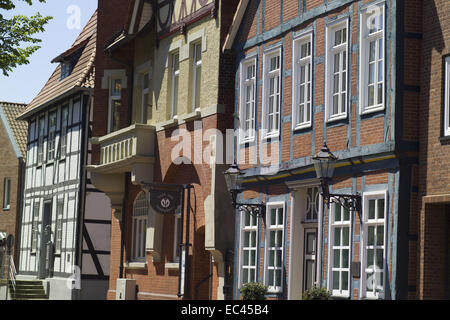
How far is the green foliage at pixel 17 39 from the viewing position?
865 inches

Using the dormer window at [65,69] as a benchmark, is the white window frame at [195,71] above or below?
below

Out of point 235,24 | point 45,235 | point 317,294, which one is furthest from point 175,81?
point 45,235

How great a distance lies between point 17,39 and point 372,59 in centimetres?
909

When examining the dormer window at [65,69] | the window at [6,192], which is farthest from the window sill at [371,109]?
the window at [6,192]

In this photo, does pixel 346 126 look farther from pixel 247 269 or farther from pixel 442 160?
pixel 247 269

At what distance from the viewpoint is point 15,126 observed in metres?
45.8

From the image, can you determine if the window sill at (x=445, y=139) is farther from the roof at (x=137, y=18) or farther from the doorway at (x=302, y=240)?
the roof at (x=137, y=18)

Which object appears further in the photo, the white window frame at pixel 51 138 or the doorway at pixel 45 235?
the white window frame at pixel 51 138

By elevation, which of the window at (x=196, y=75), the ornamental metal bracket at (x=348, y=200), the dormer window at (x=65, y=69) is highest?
the dormer window at (x=65, y=69)

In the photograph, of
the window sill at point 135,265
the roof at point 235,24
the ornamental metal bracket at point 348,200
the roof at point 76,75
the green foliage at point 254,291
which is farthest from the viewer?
the roof at point 76,75

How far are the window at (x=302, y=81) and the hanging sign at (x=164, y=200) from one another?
542cm

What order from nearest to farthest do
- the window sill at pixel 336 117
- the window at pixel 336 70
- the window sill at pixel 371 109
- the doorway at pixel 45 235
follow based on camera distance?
1. the window sill at pixel 371 109
2. the window sill at pixel 336 117
3. the window at pixel 336 70
4. the doorway at pixel 45 235

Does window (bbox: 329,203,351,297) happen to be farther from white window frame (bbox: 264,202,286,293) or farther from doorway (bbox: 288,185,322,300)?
white window frame (bbox: 264,202,286,293)

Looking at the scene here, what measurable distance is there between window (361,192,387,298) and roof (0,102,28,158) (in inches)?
1145
